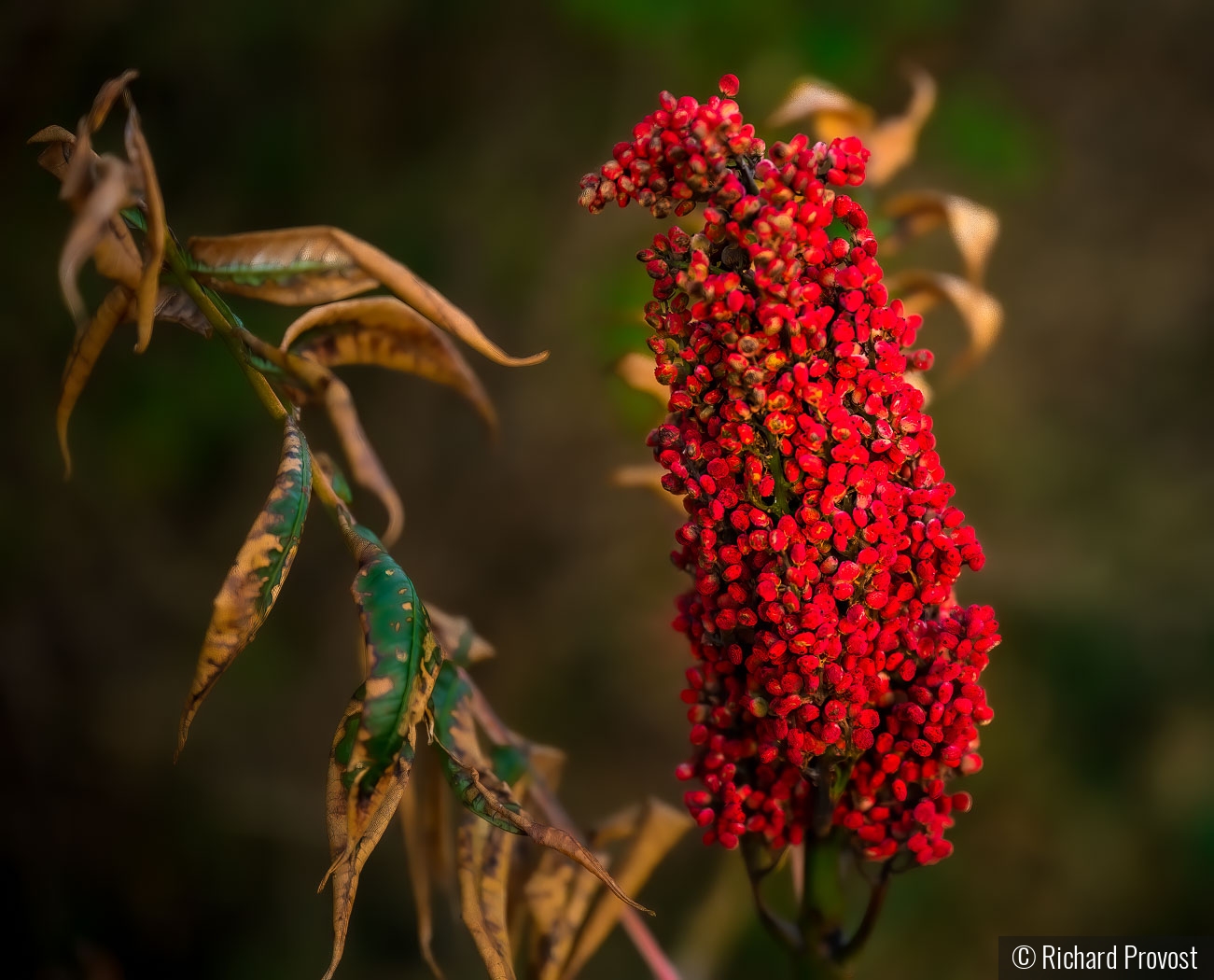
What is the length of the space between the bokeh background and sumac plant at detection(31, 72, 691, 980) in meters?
1.01

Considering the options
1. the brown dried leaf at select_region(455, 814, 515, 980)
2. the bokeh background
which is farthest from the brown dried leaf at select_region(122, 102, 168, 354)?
the bokeh background

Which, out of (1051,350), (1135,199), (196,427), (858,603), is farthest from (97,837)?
(1135,199)

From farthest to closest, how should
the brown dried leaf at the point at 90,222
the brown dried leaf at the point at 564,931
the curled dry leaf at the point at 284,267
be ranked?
the brown dried leaf at the point at 564,931
the curled dry leaf at the point at 284,267
the brown dried leaf at the point at 90,222

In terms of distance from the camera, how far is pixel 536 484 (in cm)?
222

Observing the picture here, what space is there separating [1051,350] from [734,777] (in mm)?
1613

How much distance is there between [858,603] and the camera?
28.3 inches

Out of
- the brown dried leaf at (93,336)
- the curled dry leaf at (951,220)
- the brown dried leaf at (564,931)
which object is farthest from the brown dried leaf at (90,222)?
the curled dry leaf at (951,220)

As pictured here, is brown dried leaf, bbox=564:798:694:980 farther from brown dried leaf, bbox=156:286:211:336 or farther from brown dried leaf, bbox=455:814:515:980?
brown dried leaf, bbox=156:286:211:336

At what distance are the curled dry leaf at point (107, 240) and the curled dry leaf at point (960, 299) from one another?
764 mm

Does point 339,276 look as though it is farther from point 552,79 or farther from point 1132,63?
point 1132,63

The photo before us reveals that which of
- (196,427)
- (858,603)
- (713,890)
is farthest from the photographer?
(196,427)

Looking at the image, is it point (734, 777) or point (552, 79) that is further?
point (552, 79)

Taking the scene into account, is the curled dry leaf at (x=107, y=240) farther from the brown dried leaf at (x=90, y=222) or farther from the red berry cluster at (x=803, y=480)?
the red berry cluster at (x=803, y=480)

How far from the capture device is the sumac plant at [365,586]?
65 centimetres
